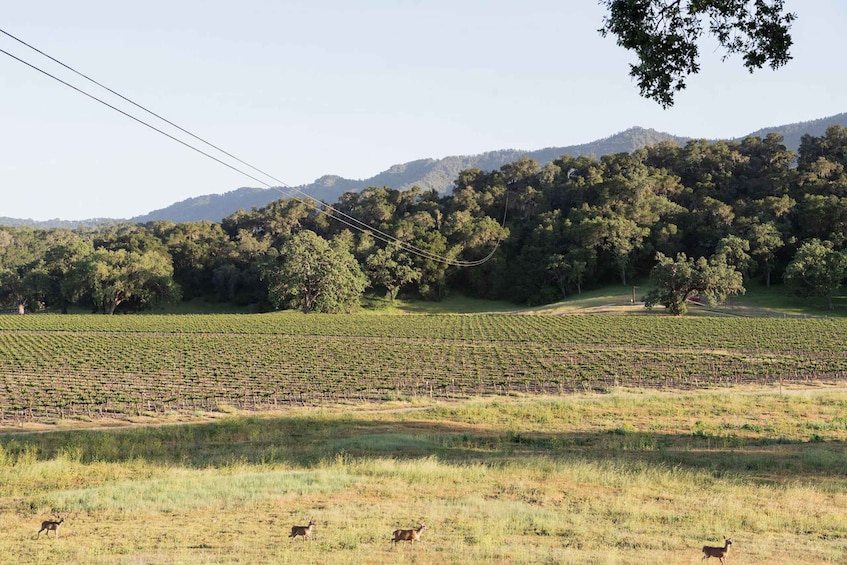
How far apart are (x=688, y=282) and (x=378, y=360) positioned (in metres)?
41.4

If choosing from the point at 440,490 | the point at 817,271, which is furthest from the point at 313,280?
the point at 440,490

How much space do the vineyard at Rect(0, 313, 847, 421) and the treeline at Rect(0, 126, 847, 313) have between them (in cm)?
2244

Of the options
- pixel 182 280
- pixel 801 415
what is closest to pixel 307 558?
pixel 801 415

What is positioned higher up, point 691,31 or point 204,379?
point 691,31

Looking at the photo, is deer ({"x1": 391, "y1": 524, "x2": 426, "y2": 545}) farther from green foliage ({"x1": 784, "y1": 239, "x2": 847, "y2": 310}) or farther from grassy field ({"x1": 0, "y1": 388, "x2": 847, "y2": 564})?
green foliage ({"x1": 784, "y1": 239, "x2": 847, "y2": 310})

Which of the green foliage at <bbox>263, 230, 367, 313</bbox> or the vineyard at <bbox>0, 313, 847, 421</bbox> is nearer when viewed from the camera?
the vineyard at <bbox>0, 313, 847, 421</bbox>

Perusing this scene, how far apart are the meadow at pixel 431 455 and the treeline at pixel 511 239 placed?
44619 mm

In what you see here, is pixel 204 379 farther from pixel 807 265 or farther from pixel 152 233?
pixel 152 233

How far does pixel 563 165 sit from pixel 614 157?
1184 cm

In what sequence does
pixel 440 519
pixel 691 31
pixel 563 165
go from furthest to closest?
pixel 563 165 → pixel 691 31 → pixel 440 519

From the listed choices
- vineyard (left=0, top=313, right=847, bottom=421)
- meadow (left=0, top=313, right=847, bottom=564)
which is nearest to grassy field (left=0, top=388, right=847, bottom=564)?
meadow (left=0, top=313, right=847, bottom=564)

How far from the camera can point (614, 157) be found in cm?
11238

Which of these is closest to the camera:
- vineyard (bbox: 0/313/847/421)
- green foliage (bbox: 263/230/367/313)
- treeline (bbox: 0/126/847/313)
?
vineyard (bbox: 0/313/847/421)

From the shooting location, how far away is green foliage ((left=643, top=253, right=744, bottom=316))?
233 feet
